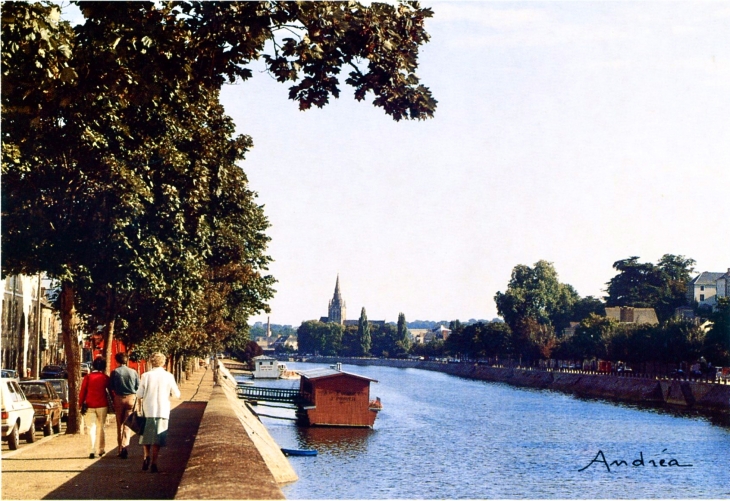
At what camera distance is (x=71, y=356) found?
87.2 feet

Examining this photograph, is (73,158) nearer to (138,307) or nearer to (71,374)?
(71,374)

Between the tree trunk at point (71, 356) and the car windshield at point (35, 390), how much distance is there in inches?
36.0

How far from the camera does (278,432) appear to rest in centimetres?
6588

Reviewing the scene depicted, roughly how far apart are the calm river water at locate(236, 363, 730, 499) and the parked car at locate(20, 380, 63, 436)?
1063 centimetres

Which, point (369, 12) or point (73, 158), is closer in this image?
point (369, 12)

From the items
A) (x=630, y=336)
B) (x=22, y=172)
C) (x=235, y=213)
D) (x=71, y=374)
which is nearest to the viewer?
(x=22, y=172)

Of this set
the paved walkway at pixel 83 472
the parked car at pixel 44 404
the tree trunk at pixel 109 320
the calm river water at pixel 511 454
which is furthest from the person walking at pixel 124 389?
the calm river water at pixel 511 454

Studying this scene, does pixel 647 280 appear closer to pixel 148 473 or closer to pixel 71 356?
pixel 71 356

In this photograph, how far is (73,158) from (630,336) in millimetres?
98595

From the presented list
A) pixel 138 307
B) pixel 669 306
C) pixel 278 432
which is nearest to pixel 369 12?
pixel 138 307

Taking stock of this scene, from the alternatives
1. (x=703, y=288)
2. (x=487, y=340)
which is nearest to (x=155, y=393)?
(x=487, y=340)

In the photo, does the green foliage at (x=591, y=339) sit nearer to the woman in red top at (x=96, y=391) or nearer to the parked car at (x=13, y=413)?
the parked car at (x=13, y=413)

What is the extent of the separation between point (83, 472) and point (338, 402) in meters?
53.4
